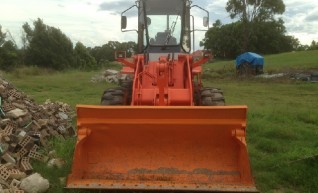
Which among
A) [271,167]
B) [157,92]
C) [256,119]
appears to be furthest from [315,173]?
[256,119]

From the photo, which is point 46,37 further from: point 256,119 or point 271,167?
point 271,167

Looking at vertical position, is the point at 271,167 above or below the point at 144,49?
below

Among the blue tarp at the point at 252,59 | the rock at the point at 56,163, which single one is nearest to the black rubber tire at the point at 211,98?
the rock at the point at 56,163

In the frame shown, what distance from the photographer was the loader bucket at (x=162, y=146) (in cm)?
580

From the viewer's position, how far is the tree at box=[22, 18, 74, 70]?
52.2 meters

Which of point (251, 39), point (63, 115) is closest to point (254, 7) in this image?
point (251, 39)

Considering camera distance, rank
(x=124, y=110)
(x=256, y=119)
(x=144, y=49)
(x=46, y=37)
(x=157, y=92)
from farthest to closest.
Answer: (x=46, y=37) → (x=256, y=119) → (x=144, y=49) → (x=157, y=92) → (x=124, y=110)

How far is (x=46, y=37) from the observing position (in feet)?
172

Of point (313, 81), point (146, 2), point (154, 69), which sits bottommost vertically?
point (313, 81)

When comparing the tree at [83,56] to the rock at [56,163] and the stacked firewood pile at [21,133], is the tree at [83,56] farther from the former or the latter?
the rock at [56,163]

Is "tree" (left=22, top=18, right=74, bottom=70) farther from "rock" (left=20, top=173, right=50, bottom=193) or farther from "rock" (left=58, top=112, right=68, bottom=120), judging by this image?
"rock" (left=20, top=173, right=50, bottom=193)

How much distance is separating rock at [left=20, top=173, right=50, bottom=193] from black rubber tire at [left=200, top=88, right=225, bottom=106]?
2.89 m

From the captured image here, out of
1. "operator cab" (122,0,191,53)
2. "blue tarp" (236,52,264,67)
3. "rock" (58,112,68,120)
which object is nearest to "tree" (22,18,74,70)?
"blue tarp" (236,52,264,67)

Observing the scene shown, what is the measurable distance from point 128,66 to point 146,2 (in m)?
1.37
